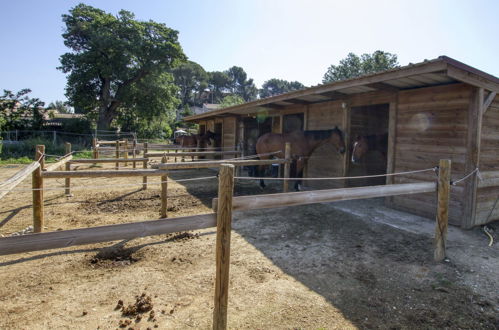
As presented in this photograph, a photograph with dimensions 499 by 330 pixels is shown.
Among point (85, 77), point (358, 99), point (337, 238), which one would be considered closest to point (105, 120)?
point (85, 77)

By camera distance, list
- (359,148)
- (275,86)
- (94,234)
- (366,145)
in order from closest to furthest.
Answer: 1. (94,234)
2. (359,148)
3. (366,145)
4. (275,86)

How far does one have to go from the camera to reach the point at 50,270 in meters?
2.84

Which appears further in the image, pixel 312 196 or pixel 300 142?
pixel 300 142

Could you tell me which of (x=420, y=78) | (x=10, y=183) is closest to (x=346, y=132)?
(x=420, y=78)

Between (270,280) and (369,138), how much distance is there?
15.7 ft

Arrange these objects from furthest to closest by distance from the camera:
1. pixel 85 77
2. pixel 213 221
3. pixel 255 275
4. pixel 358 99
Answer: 1. pixel 85 77
2. pixel 358 99
3. pixel 255 275
4. pixel 213 221

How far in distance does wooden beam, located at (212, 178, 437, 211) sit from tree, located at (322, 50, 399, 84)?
35295mm

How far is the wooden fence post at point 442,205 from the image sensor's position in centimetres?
310

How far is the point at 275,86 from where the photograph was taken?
7431cm

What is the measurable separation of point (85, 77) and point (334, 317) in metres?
25.4

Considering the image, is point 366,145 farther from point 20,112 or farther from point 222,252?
point 20,112

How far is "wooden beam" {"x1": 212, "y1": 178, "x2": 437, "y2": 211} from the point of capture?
6.80 feet

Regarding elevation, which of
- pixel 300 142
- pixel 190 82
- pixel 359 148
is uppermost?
pixel 190 82

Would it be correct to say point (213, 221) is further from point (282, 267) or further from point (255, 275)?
point (282, 267)
